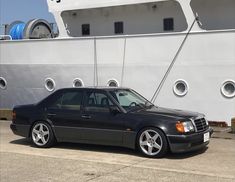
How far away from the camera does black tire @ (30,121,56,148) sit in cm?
1009

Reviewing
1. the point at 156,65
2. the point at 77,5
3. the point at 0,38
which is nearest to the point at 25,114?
the point at 156,65

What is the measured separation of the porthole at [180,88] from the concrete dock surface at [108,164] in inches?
109

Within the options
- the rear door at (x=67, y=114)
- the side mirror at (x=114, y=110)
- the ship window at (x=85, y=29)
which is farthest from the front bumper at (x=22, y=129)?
the ship window at (x=85, y=29)

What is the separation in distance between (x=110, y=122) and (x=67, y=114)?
109cm

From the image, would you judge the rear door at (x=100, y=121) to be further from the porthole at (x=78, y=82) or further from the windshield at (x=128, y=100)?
the porthole at (x=78, y=82)

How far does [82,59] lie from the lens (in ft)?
48.1

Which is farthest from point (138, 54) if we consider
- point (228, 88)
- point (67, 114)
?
point (67, 114)

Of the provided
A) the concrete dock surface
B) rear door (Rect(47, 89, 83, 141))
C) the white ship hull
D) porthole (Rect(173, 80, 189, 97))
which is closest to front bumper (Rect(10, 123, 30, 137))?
the concrete dock surface

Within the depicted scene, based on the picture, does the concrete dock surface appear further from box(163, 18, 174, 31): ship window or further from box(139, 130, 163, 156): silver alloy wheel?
box(163, 18, 174, 31): ship window

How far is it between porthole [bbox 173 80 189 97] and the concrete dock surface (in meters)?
2.78

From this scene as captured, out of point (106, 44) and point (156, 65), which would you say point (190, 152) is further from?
point (106, 44)

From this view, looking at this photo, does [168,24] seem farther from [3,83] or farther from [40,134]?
[3,83]

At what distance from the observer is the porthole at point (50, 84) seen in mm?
15234

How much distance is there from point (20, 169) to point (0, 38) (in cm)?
1060
